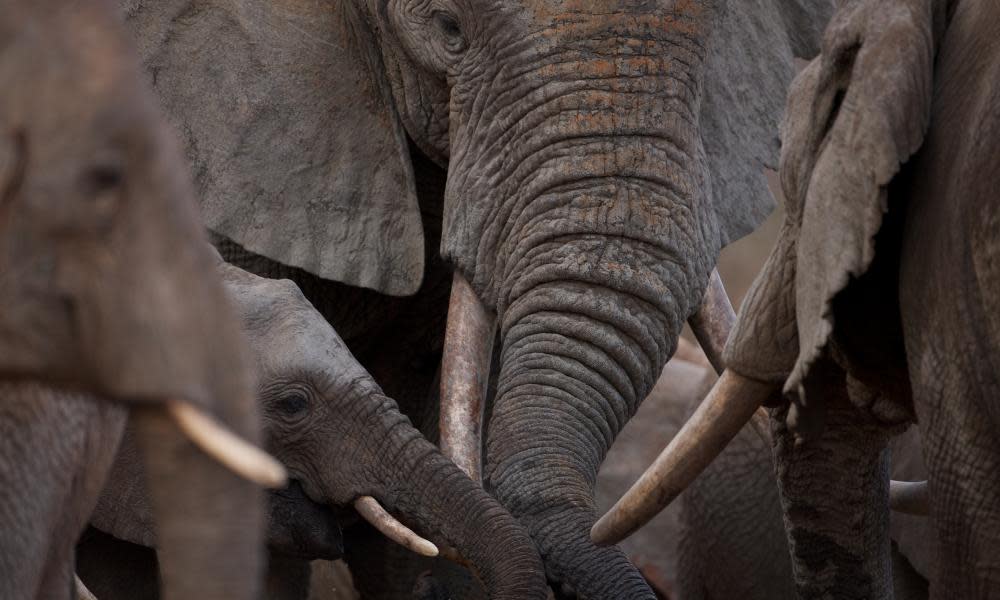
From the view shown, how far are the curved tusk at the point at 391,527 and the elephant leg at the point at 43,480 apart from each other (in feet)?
2.47

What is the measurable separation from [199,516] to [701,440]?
3.68ft

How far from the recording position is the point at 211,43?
363 centimetres

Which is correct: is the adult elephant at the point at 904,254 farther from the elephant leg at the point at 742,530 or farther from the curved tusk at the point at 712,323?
the elephant leg at the point at 742,530

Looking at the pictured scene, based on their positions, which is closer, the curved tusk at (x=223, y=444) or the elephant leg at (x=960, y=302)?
the curved tusk at (x=223, y=444)

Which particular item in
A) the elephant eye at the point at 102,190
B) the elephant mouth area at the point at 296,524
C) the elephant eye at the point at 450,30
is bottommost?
the elephant mouth area at the point at 296,524

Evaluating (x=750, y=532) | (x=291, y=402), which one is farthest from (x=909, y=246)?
(x=750, y=532)

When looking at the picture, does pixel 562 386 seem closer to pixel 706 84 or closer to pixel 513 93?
pixel 513 93

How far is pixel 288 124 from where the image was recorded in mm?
3609

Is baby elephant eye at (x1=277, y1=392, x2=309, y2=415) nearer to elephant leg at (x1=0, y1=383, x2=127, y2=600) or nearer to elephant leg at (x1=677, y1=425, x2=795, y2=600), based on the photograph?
elephant leg at (x1=0, y1=383, x2=127, y2=600)

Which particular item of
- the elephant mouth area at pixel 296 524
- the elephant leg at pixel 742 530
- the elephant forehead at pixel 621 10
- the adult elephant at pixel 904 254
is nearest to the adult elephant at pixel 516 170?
the elephant forehead at pixel 621 10

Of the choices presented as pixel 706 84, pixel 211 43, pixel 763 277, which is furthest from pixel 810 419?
pixel 211 43

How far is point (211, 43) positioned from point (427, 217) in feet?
1.60

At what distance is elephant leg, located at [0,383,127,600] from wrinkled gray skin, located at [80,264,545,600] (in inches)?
29.9

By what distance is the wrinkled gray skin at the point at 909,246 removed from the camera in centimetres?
197
